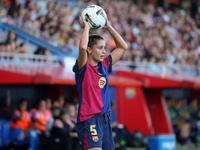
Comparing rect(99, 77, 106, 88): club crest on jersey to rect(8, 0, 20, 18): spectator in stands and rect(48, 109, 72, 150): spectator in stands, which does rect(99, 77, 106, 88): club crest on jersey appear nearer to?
rect(48, 109, 72, 150): spectator in stands

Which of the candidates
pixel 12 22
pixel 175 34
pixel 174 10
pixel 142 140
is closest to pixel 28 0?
pixel 12 22

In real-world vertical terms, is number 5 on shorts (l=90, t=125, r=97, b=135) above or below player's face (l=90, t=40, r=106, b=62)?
below

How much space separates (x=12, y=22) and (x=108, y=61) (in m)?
8.96

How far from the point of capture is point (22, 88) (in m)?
11.3

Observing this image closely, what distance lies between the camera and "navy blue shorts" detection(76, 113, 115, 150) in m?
4.96

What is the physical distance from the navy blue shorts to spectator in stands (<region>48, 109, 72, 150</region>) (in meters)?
3.87

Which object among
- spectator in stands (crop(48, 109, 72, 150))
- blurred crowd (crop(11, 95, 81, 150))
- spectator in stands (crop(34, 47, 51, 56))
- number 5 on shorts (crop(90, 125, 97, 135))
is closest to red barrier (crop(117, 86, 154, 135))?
blurred crowd (crop(11, 95, 81, 150))

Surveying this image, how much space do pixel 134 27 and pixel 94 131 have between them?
14.9m

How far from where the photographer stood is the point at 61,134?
8922 millimetres

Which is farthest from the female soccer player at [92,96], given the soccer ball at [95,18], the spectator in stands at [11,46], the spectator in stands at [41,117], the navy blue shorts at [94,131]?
the spectator in stands at [11,46]

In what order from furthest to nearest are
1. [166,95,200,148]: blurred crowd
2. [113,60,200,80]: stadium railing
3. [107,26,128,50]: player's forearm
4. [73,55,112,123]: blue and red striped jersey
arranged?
[113,60,200,80]: stadium railing, [166,95,200,148]: blurred crowd, [107,26,128,50]: player's forearm, [73,55,112,123]: blue and red striped jersey

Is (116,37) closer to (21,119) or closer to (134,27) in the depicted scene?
(21,119)

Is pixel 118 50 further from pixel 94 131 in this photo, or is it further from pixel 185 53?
pixel 185 53

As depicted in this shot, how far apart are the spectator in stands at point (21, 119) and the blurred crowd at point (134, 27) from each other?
4690 mm
